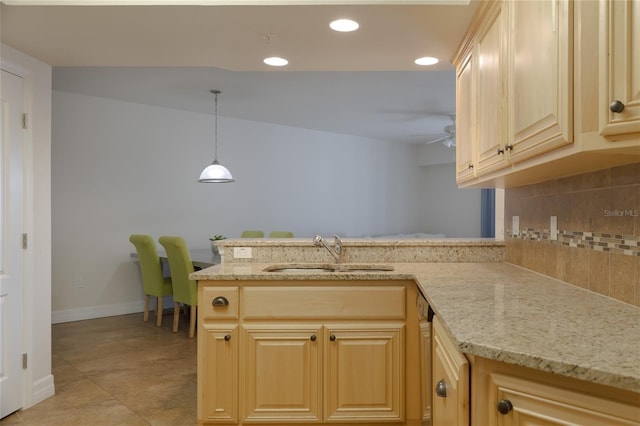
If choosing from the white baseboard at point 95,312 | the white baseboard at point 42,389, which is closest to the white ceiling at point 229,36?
the white baseboard at point 42,389

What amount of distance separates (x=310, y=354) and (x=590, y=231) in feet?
4.28

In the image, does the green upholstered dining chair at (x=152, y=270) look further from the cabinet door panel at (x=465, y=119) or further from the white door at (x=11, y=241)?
the cabinet door panel at (x=465, y=119)

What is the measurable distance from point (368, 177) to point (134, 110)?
160 inches

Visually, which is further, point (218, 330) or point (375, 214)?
point (375, 214)

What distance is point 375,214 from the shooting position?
8445 mm

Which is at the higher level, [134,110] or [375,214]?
[134,110]

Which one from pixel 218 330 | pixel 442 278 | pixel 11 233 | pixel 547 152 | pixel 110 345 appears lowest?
pixel 110 345

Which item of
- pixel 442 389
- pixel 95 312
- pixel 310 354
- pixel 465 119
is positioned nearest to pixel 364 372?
pixel 310 354

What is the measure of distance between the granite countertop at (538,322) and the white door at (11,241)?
4.08 feet

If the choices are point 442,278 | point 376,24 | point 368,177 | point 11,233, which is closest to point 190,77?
point 11,233

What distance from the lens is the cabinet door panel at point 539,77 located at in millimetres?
1299

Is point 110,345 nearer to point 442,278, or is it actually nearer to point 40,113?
point 40,113

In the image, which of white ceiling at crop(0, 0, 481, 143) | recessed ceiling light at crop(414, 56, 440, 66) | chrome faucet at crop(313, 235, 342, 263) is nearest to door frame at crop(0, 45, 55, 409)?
white ceiling at crop(0, 0, 481, 143)

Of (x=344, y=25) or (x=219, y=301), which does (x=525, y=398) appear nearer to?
(x=219, y=301)
